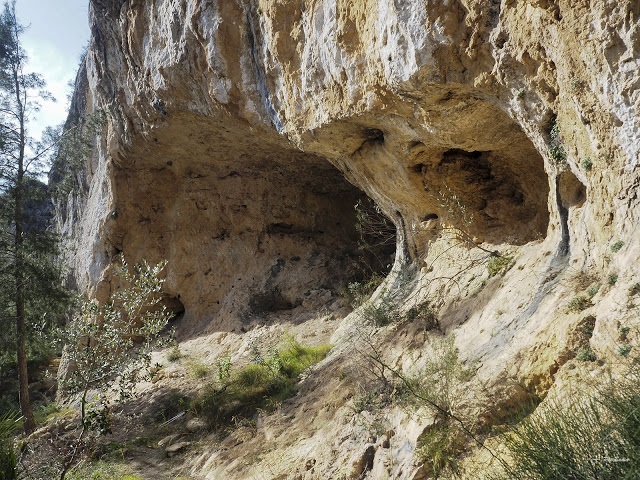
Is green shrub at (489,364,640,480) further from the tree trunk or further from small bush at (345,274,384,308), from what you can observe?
the tree trunk

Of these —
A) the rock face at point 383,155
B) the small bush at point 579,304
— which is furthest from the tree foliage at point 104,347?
the small bush at point 579,304

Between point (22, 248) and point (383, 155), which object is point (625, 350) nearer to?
point (383, 155)

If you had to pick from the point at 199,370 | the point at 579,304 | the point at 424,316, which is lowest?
the point at 199,370

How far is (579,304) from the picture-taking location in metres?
3.63

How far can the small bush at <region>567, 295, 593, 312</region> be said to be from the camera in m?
3.60

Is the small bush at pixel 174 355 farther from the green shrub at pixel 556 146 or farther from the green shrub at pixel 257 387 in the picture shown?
the green shrub at pixel 556 146

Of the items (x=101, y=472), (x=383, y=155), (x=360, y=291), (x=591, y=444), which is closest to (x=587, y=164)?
(x=591, y=444)

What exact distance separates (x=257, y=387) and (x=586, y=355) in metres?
5.09

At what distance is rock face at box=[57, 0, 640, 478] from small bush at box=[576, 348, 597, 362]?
4.5 inches

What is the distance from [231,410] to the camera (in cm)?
707

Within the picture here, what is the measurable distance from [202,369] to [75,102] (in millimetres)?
10691

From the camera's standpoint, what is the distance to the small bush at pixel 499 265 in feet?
18.5

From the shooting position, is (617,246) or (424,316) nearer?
(617,246)

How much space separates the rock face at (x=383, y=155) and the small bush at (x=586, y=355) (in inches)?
4.5
